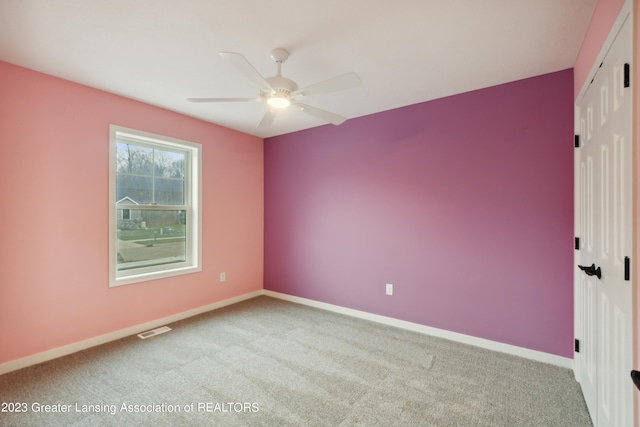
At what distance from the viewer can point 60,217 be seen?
2.60m

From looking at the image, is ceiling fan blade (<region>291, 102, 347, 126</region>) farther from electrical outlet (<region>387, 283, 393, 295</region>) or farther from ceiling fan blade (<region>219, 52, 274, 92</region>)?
electrical outlet (<region>387, 283, 393, 295</region>)

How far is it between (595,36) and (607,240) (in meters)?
1.22

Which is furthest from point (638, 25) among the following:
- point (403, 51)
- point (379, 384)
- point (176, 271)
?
point (176, 271)

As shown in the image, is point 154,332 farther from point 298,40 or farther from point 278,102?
point 298,40

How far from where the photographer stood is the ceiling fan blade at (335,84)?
70.1 inches

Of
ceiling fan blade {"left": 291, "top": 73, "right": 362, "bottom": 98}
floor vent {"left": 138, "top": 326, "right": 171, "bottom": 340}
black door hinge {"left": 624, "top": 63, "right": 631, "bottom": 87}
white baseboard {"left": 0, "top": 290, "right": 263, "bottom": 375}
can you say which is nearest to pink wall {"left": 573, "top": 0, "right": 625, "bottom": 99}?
black door hinge {"left": 624, "top": 63, "right": 631, "bottom": 87}

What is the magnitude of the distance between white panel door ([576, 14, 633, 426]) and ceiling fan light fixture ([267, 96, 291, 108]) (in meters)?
1.80

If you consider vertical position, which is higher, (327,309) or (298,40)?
(298,40)

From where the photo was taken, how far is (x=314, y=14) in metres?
1.76

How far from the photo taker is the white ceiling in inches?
67.4

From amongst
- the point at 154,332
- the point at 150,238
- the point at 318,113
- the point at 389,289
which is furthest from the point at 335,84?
the point at 154,332

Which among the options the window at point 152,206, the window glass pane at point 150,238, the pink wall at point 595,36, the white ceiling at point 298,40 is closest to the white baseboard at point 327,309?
the window at point 152,206

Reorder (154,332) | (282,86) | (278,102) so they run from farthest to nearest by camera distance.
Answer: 1. (154,332)
2. (278,102)
3. (282,86)

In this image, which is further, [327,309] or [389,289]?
[327,309]
